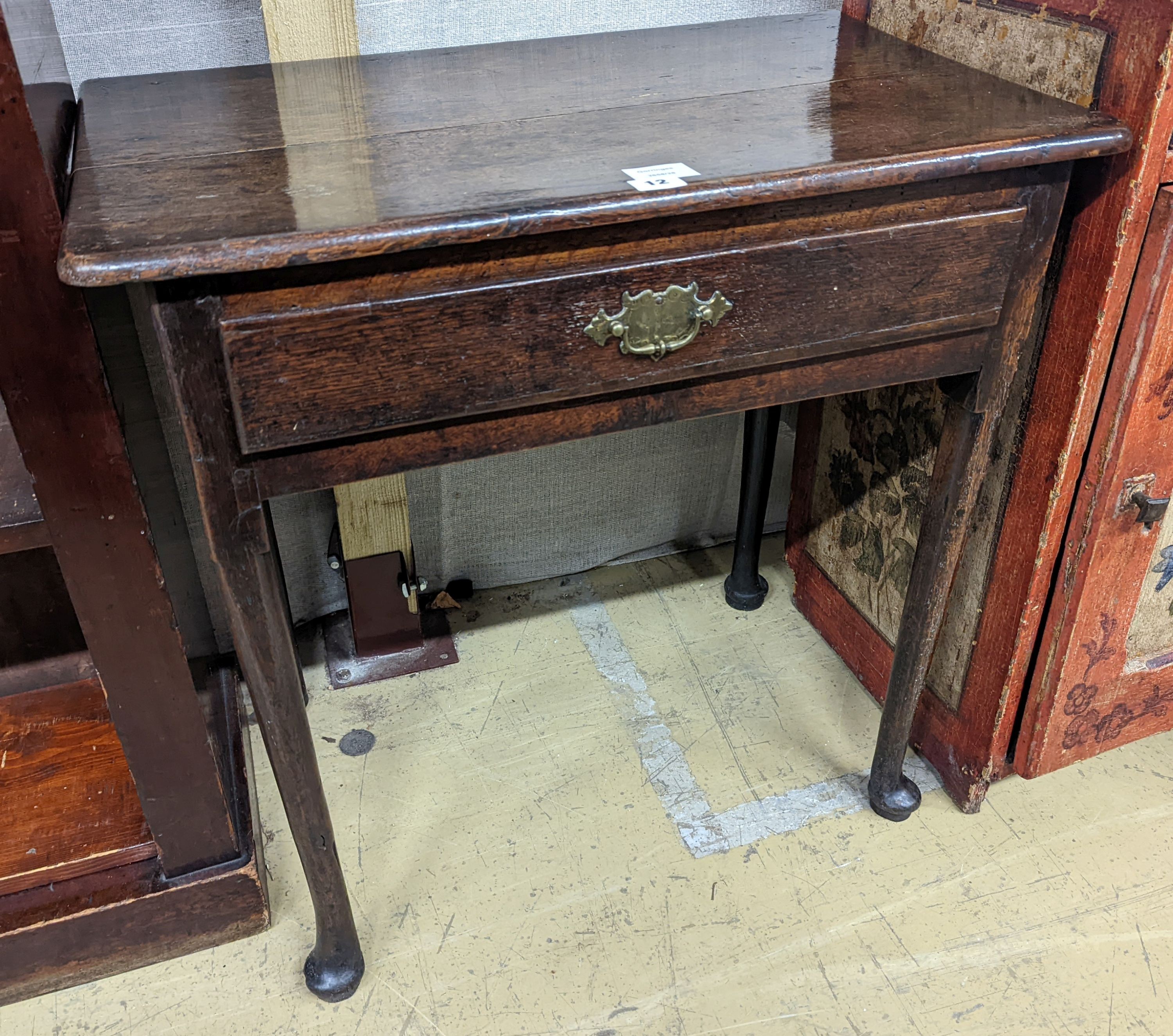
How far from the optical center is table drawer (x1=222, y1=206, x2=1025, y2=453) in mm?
838

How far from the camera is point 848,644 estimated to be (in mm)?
1734

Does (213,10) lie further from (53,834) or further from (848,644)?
(848,644)

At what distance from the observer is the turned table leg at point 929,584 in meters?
1.17

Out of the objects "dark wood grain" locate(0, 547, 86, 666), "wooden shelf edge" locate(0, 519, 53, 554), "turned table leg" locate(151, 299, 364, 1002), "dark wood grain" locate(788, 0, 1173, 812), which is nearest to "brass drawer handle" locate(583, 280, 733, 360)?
"turned table leg" locate(151, 299, 364, 1002)

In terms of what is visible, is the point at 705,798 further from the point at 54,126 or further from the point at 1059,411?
the point at 54,126

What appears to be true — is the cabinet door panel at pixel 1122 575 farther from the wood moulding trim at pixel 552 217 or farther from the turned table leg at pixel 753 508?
the turned table leg at pixel 753 508

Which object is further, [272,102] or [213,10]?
[213,10]

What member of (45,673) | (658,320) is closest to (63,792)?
(45,673)

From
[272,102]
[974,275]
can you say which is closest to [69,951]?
[272,102]

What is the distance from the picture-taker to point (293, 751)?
1071 millimetres

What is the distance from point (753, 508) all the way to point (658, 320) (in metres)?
0.92

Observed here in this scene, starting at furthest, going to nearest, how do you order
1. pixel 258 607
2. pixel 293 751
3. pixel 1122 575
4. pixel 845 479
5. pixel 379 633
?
pixel 379 633
pixel 845 479
pixel 1122 575
pixel 293 751
pixel 258 607

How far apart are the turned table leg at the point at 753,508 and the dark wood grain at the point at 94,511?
965mm

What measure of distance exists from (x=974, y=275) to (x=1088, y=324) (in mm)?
220
